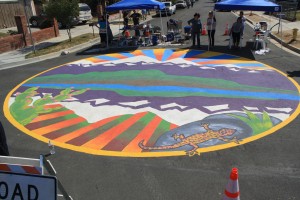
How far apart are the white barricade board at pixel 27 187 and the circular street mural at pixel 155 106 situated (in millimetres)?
3363

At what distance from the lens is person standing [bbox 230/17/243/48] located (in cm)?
1584

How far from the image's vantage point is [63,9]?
20250mm

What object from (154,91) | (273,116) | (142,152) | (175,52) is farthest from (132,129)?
(175,52)

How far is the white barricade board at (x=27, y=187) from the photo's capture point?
3352 millimetres

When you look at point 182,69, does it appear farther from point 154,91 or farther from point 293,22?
point 293,22

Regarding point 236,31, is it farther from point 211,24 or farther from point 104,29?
point 104,29

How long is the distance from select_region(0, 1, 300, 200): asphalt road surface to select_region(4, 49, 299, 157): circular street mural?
314 mm

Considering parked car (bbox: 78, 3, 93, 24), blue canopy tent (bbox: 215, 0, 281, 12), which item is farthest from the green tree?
parked car (bbox: 78, 3, 93, 24)

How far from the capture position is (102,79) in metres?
12.4

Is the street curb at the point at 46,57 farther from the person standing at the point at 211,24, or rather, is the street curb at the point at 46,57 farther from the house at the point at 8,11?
the house at the point at 8,11

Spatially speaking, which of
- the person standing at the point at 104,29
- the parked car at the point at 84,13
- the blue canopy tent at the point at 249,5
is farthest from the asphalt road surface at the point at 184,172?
the parked car at the point at 84,13

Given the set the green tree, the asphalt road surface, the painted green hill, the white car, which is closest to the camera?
the asphalt road surface

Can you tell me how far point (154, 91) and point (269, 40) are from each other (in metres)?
11.6

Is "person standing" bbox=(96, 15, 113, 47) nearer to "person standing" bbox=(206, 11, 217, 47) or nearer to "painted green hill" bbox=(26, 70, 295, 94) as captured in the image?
"person standing" bbox=(206, 11, 217, 47)
